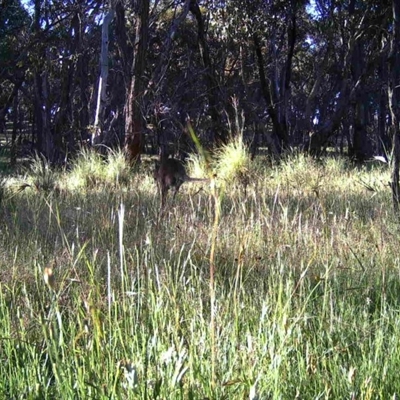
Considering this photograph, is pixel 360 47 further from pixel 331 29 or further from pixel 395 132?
pixel 395 132

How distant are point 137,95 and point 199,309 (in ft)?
26.5

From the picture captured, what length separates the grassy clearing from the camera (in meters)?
1.51

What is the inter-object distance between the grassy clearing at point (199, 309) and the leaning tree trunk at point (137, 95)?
4170mm

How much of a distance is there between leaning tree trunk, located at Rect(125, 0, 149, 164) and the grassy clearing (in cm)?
417

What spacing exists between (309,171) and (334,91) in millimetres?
6673

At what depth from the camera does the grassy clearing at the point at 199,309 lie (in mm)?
1515

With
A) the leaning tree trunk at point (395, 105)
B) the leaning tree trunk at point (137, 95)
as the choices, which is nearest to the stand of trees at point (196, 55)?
the leaning tree trunk at point (137, 95)

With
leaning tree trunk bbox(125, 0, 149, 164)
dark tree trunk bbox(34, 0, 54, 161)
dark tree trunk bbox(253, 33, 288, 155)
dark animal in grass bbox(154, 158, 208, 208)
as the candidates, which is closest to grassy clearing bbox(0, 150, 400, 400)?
dark animal in grass bbox(154, 158, 208, 208)

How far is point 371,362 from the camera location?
5.84ft

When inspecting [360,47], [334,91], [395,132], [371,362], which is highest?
[360,47]

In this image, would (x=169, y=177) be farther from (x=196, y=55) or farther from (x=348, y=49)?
(x=196, y=55)

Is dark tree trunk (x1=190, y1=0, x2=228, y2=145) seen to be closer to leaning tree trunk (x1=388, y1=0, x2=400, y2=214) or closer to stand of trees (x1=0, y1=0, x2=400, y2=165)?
stand of trees (x1=0, y1=0, x2=400, y2=165)

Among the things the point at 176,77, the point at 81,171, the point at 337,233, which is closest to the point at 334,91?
the point at 176,77

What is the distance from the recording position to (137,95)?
32.4 ft
